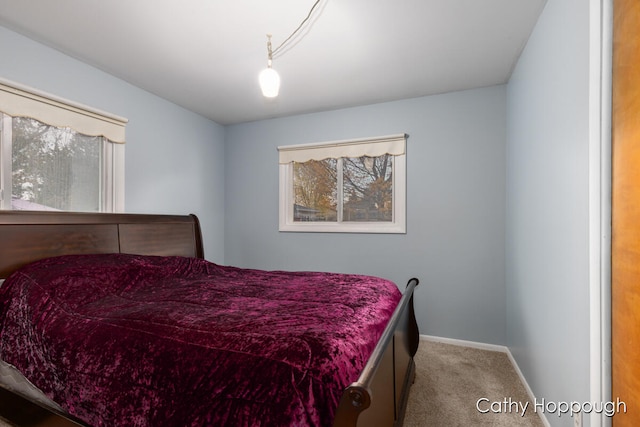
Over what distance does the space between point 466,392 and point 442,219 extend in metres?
1.56

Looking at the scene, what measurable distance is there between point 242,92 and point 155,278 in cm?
199

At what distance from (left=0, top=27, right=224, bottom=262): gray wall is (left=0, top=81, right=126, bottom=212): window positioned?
0.10m

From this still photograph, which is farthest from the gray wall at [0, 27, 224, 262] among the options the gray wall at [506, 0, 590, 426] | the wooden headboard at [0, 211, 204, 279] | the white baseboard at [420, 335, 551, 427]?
the gray wall at [506, 0, 590, 426]

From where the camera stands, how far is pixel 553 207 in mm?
1658

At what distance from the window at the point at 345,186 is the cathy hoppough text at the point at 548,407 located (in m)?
1.66

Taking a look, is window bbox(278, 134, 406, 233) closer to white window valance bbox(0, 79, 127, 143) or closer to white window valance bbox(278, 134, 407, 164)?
white window valance bbox(278, 134, 407, 164)

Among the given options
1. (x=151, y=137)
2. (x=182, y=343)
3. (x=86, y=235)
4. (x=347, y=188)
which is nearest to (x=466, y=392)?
(x=182, y=343)

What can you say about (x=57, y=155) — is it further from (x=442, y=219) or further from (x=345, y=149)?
(x=442, y=219)

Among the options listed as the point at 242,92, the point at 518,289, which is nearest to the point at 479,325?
the point at 518,289

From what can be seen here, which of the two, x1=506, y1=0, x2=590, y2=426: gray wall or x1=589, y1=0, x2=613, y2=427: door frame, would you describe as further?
x1=506, y1=0, x2=590, y2=426: gray wall

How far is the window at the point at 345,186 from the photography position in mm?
3291

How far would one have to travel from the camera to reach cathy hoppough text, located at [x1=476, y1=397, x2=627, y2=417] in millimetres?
1139

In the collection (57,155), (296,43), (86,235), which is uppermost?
(296,43)

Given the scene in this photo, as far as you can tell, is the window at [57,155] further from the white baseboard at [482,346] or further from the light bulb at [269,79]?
the white baseboard at [482,346]
